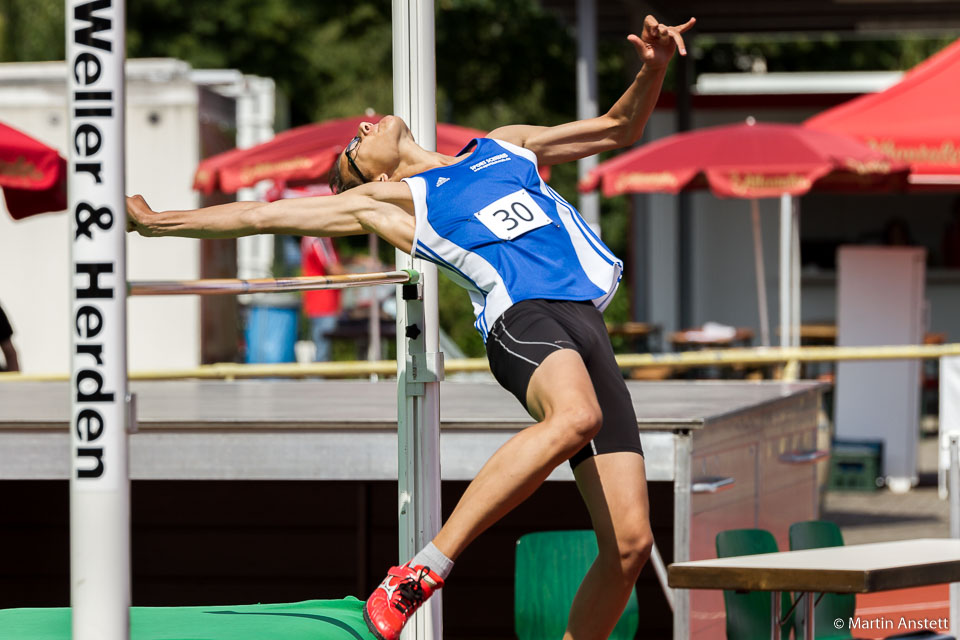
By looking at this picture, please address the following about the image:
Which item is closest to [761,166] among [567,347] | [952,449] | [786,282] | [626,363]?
[786,282]

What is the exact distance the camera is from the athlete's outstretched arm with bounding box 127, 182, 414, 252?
9.82 ft

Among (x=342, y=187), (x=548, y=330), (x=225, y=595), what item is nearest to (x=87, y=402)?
(x=548, y=330)

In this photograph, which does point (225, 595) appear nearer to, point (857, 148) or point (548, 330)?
point (548, 330)

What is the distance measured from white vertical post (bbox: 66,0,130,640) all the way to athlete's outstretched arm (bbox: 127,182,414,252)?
0.63 m

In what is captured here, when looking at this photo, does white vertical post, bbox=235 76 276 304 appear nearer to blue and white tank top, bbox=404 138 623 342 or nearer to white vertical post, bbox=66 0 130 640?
blue and white tank top, bbox=404 138 623 342

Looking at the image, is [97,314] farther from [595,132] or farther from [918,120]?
[918,120]

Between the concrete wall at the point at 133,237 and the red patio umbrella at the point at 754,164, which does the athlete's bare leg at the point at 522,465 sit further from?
the concrete wall at the point at 133,237

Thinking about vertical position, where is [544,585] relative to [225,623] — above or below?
below

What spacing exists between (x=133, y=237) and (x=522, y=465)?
9.20 metres

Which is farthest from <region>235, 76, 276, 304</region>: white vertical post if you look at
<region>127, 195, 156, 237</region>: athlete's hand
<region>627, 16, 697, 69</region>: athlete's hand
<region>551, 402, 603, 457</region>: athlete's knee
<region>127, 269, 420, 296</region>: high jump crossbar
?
<region>551, 402, 603, 457</region>: athlete's knee

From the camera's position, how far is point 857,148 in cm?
958

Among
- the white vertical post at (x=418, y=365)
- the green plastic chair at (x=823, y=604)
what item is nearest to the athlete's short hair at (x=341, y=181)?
the white vertical post at (x=418, y=365)

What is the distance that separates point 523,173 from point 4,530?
13.5ft

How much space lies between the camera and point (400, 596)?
9.65 feet
